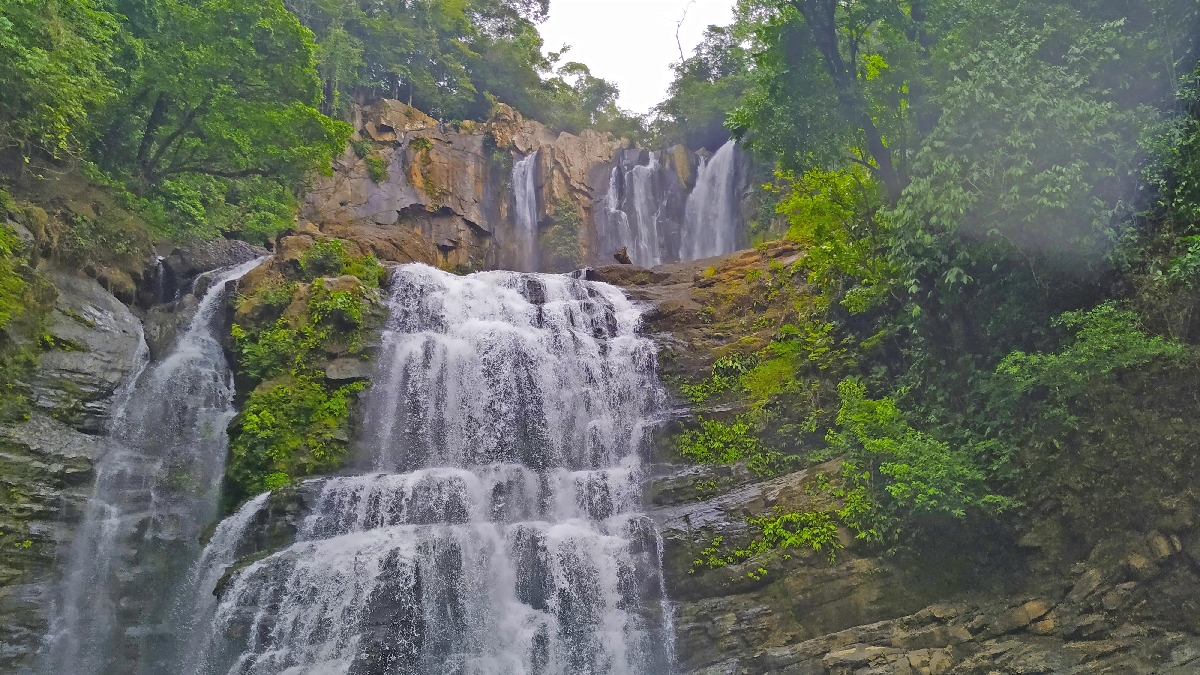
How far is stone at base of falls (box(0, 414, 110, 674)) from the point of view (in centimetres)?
1111

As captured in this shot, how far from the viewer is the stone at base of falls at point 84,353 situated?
12.9 m

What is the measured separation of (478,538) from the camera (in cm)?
1140

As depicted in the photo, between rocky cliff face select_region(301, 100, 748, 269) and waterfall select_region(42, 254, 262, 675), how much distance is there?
443 inches

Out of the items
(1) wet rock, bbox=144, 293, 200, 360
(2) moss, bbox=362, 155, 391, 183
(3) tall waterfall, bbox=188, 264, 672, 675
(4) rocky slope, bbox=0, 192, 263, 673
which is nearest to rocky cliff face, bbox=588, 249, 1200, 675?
(3) tall waterfall, bbox=188, 264, 672, 675

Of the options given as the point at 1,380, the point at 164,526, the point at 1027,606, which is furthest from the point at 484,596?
the point at 1,380

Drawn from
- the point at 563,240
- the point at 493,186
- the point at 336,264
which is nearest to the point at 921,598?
the point at 336,264

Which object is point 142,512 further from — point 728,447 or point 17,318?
point 728,447

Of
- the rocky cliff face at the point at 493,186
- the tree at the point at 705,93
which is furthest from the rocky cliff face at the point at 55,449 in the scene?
the tree at the point at 705,93

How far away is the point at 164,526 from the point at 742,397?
10654 millimetres

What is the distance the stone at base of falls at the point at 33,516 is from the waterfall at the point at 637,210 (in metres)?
19.7

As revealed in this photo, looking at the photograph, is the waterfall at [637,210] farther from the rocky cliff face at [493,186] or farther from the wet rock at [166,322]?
the wet rock at [166,322]

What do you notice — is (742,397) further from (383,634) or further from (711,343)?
(383,634)

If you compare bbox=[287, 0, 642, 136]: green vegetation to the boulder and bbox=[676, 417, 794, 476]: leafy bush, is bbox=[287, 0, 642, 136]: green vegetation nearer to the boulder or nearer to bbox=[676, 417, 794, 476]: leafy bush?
the boulder

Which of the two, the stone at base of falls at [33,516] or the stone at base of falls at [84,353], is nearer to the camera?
the stone at base of falls at [33,516]
